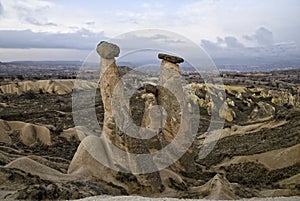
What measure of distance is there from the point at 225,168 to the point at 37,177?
1084 centimetres

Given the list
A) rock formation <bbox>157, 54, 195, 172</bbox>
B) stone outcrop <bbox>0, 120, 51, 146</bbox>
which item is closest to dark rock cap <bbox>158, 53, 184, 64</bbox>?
rock formation <bbox>157, 54, 195, 172</bbox>

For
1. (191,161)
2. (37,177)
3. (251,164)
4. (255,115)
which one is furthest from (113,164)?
(255,115)

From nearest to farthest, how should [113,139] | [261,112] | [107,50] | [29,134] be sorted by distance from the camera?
[113,139], [107,50], [29,134], [261,112]

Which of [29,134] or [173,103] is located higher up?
[173,103]

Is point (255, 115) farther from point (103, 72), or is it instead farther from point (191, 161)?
point (103, 72)

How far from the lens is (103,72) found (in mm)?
15039

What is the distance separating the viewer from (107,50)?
48.2ft

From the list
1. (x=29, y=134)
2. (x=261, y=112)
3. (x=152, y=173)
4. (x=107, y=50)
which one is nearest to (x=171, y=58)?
Result: (x=107, y=50)

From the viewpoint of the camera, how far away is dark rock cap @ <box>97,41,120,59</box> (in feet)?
48.1

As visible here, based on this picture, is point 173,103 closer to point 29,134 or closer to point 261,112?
point 29,134

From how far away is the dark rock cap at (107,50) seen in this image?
1467 cm

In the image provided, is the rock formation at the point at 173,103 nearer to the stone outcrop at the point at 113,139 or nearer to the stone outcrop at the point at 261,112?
the stone outcrop at the point at 113,139

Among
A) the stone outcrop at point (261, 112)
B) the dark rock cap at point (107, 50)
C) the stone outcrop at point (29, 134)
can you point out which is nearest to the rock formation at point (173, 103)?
the dark rock cap at point (107, 50)

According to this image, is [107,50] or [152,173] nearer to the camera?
[152,173]
